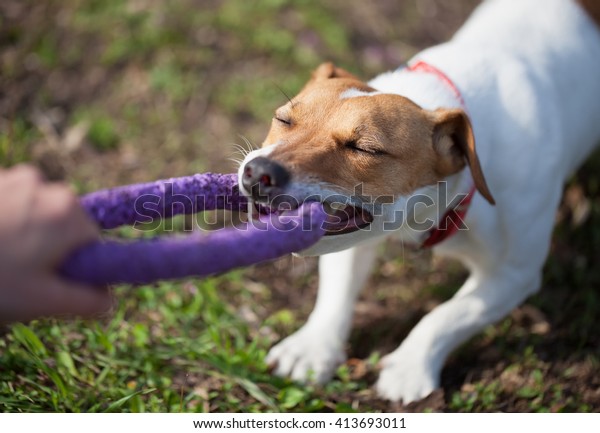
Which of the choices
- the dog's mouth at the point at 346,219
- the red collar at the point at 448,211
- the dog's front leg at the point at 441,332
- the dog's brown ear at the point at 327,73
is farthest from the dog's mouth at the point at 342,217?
the dog's front leg at the point at 441,332

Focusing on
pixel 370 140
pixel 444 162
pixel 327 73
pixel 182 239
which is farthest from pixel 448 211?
pixel 182 239

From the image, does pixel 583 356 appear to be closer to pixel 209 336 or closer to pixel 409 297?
pixel 409 297

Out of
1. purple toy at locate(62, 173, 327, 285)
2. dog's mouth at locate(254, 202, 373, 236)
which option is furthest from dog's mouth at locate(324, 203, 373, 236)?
purple toy at locate(62, 173, 327, 285)

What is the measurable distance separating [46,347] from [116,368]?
0.38 metres

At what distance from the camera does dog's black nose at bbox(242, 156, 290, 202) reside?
2.71 m

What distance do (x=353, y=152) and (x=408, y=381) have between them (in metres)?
1.36

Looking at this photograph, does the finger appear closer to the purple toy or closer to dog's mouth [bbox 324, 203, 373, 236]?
the purple toy

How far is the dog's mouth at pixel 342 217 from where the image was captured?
2.86 m

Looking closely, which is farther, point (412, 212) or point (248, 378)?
point (248, 378)

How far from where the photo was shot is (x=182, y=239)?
2.19m

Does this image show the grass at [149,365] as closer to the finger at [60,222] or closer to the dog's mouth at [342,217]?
the dog's mouth at [342,217]

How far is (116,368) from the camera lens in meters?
3.61

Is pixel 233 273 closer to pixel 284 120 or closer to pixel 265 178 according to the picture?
pixel 284 120
